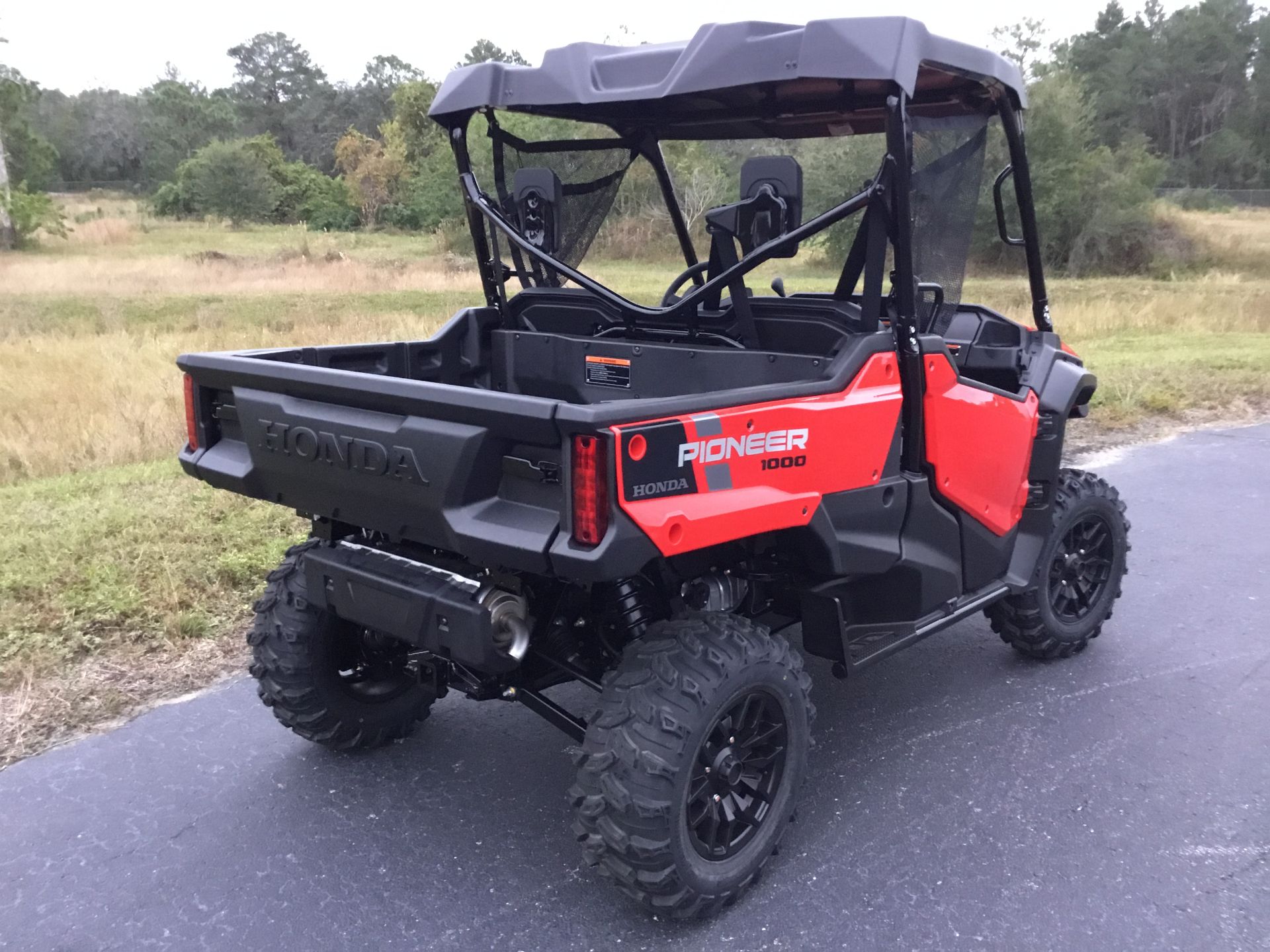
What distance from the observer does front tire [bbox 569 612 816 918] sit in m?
2.63

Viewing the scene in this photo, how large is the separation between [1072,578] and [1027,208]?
1532mm

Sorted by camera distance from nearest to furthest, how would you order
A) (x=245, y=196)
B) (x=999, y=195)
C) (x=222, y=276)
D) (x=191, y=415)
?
(x=191, y=415) < (x=999, y=195) < (x=222, y=276) < (x=245, y=196)

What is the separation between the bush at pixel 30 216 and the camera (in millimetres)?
28375

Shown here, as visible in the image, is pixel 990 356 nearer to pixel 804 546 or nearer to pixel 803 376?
pixel 803 376

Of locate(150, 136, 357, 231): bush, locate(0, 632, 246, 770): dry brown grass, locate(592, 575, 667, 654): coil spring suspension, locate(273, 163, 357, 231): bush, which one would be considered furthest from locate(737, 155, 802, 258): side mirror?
locate(273, 163, 357, 231): bush

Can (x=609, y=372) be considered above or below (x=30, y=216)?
above

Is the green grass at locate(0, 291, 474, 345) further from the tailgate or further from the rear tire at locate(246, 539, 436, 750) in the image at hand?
the tailgate

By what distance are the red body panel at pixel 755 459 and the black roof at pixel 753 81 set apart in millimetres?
833

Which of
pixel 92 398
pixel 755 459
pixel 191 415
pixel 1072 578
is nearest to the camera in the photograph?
pixel 755 459

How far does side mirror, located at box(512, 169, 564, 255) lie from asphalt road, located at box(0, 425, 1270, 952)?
1733 millimetres

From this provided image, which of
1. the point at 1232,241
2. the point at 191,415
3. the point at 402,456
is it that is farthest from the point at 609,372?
the point at 1232,241

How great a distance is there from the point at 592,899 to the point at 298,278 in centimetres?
2095

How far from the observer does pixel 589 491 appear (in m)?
2.36

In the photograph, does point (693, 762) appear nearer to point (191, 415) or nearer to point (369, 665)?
point (369, 665)
